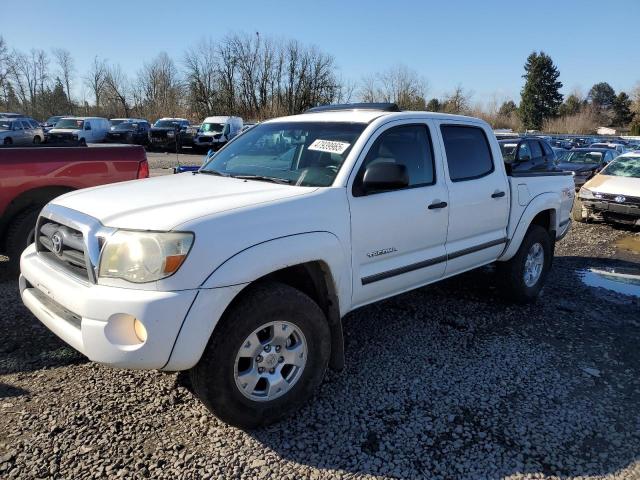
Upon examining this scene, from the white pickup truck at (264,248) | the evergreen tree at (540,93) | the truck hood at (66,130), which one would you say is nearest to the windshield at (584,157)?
the white pickup truck at (264,248)

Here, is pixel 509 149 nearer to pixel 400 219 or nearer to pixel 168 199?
pixel 400 219

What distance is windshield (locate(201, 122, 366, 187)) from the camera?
3.28 m

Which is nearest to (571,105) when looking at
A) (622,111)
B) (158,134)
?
(622,111)

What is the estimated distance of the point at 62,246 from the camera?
288 centimetres

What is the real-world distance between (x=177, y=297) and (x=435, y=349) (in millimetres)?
2390

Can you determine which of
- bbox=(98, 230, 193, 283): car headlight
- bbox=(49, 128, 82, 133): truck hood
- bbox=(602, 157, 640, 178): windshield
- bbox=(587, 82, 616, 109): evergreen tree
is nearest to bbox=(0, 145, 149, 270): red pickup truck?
bbox=(98, 230, 193, 283): car headlight

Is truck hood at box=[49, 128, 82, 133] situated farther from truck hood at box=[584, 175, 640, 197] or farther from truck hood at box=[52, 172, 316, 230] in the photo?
truck hood at box=[52, 172, 316, 230]

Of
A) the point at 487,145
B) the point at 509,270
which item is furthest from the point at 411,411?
the point at 487,145

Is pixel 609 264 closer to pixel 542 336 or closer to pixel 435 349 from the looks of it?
pixel 542 336

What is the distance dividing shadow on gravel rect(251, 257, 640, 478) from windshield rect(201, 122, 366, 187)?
1493 millimetres

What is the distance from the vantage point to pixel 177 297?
2346 millimetres

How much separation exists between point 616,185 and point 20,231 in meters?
10.7

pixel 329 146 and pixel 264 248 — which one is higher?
pixel 329 146

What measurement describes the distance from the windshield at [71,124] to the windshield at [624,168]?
2692cm
